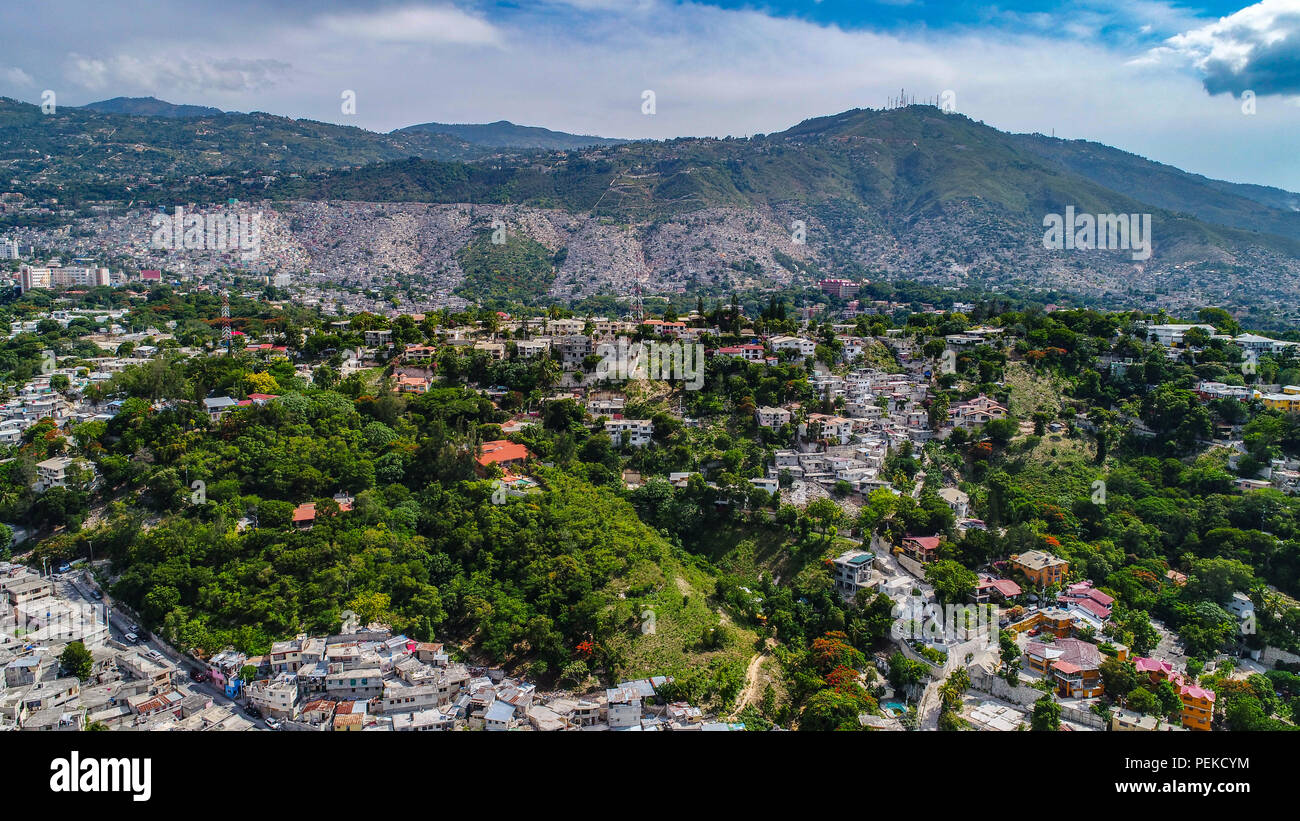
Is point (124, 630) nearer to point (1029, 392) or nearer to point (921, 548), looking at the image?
point (921, 548)

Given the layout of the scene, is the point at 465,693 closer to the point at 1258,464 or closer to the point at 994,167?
the point at 1258,464

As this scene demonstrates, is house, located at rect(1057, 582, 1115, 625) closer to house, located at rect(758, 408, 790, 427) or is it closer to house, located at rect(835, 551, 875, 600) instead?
house, located at rect(835, 551, 875, 600)

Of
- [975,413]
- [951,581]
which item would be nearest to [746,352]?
[975,413]

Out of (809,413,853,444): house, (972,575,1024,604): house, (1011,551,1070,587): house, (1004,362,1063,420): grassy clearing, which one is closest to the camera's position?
(972,575,1024,604): house

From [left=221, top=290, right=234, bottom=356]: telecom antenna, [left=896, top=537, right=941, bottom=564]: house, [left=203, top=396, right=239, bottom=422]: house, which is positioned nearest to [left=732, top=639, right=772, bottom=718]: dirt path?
[left=896, top=537, right=941, bottom=564]: house

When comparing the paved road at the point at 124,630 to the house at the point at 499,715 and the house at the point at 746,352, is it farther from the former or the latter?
the house at the point at 746,352

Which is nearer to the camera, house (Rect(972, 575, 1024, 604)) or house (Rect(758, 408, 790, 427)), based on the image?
house (Rect(972, 575, 1024, 604))

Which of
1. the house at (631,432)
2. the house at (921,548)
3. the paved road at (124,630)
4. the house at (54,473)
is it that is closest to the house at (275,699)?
Result: the paved road at (124,630)

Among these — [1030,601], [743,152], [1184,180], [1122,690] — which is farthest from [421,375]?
[1184,180]
